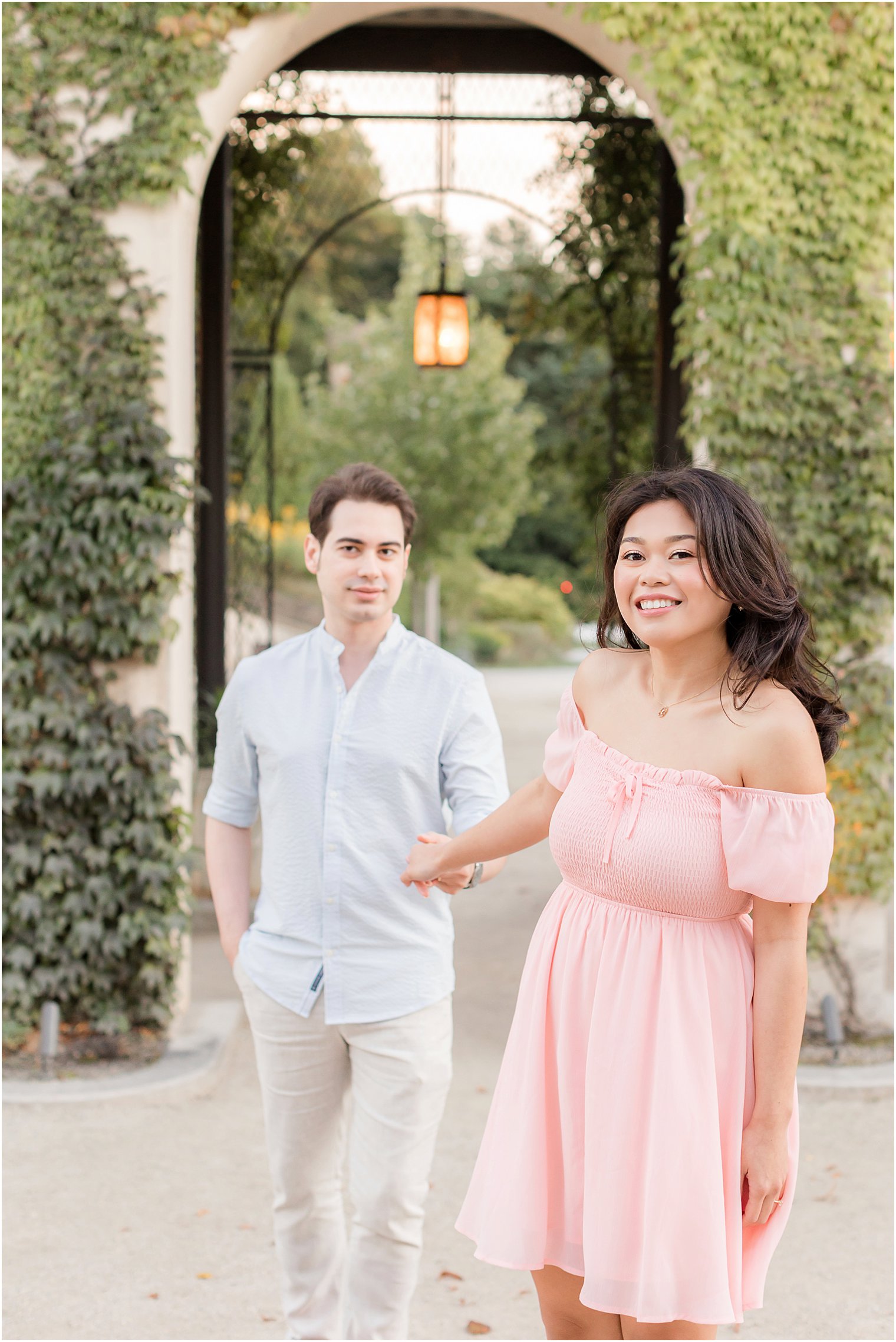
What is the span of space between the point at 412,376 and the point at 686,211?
13.4 meters

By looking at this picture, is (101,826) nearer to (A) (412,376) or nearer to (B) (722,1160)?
(B) (722,1160)

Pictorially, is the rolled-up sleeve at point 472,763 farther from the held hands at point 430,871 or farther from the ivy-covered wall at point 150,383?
the ivy-covered wall at point 150,383

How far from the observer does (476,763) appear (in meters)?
2.47

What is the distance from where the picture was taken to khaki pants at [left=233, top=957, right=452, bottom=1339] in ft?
7.89

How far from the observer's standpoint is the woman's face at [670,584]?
5.98ft

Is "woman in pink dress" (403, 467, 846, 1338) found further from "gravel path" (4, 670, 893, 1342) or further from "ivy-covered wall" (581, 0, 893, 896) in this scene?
"ivy-covered wall" (581, 0, 893, 896)

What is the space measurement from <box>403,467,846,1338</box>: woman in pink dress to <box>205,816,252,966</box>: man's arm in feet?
2.69

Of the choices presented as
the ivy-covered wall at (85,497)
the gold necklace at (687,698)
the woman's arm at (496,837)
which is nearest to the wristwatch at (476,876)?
the woman's arm at (496,837)

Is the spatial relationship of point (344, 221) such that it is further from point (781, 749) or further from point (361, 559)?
point (781, 749)

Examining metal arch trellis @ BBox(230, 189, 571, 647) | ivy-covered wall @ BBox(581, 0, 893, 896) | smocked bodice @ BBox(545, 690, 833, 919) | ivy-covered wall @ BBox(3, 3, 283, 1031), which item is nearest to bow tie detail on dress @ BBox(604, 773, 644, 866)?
smocked bodice @ BBox(545, 690, 833, 919)

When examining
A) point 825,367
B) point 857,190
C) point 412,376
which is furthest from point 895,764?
point 412,376

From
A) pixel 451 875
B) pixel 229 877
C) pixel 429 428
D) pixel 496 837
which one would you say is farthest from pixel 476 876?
pixel 429 428

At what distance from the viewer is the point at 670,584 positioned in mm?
1824

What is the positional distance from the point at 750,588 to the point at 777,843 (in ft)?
1.22
